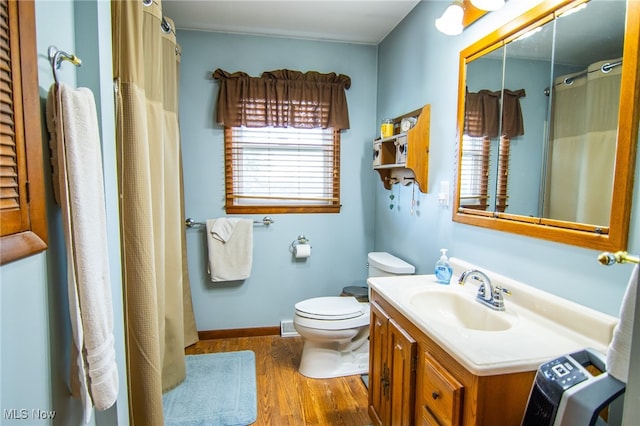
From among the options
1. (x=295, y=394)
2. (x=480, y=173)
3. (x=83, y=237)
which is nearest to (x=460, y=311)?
(x=480, y=173)

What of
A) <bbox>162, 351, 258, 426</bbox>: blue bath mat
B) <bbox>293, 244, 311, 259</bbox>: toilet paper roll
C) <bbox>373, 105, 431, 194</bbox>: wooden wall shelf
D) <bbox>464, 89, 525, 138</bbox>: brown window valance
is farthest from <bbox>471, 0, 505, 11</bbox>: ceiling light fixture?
<bbox>162, 351, 258, 426</bbox>: blue bath mat

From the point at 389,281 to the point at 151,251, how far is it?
115 cm

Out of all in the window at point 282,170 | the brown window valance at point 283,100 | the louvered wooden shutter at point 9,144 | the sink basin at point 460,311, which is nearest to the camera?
the louvered wooden shutter at point 9,144

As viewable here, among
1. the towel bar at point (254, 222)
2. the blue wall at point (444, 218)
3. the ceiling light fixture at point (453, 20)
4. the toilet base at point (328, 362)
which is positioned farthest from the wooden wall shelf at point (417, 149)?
the toilet base at point (328, 362)

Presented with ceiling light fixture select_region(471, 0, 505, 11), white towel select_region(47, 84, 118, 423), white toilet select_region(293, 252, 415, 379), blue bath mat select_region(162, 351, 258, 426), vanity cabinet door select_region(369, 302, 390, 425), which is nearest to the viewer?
white towel select_region(47, 84, 118, 423)

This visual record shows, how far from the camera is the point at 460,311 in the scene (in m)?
1.58

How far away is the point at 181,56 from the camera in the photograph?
106 inches

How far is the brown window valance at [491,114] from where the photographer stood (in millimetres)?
1471

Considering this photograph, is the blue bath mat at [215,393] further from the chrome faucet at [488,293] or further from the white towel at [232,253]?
the chrome faucet at [488,293]

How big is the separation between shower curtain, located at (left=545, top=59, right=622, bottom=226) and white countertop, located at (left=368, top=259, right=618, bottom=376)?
32cm

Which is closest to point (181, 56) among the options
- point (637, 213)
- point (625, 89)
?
point (625, 89)

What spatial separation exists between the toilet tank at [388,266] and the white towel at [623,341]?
5.06ft

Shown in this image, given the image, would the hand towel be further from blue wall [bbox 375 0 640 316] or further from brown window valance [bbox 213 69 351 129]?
blue wall [bbox 375 0 640 316]

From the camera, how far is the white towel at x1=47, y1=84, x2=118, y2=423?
2.98 feet
